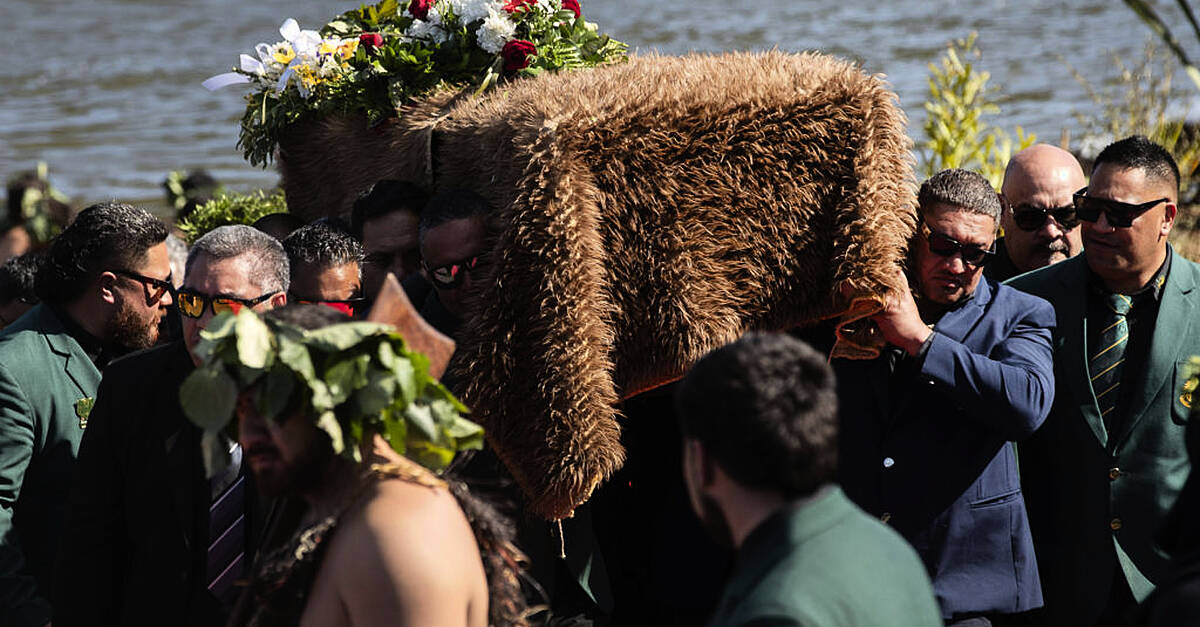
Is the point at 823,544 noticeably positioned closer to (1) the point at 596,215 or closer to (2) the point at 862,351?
(1) the point at 596,215

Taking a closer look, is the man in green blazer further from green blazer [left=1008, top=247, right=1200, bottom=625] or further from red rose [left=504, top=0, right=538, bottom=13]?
red rose [left=504, top=0, right=538, bottom=13]

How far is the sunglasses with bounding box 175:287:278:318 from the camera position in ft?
11.5

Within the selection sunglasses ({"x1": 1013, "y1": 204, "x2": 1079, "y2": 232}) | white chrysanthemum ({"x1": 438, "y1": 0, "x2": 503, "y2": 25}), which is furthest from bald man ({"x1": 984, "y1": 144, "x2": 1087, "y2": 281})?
white chrysanthemum ({"x1": 438, "y1": 0, "x2": 503, "y2": 25})

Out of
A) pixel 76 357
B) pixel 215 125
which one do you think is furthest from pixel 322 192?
pixel 215 125

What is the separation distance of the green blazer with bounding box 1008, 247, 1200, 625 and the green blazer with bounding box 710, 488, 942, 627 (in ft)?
6.62

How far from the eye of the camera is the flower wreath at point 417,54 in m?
4.19

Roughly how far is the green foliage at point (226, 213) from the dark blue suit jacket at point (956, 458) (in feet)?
8.67

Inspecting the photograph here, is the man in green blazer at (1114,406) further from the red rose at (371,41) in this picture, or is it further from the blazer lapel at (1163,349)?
the red rose at (371,41)

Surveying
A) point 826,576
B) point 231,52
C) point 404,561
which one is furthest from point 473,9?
point 231,52

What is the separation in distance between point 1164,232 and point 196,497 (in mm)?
2993

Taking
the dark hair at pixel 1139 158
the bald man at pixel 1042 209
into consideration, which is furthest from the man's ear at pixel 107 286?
the dark hair at pixel 1139 158

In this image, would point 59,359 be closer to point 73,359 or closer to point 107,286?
point 73,359

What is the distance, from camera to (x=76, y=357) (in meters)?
4.00

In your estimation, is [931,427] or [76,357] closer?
[931,427]
